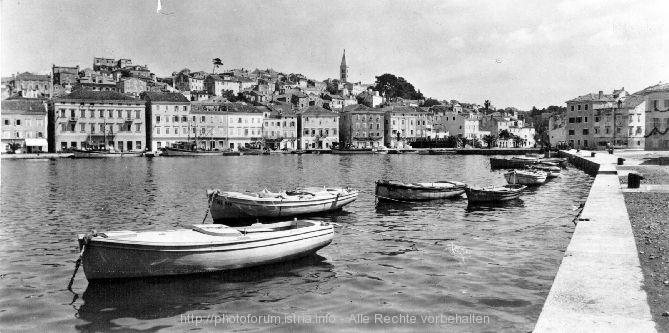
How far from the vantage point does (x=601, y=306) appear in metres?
7.49

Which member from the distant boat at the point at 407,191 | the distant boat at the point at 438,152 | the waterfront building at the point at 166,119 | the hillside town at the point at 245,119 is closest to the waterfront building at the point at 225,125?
the hillside town at the point at 245,119

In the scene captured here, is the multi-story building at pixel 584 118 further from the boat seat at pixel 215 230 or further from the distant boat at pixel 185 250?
the boat seat at pixel 215 230

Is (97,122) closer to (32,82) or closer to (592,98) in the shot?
(32,82)

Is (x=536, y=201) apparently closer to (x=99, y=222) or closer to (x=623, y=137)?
(x=99, y=222)

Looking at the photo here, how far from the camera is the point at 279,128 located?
401ft

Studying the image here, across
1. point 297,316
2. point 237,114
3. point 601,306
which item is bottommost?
point 297,316

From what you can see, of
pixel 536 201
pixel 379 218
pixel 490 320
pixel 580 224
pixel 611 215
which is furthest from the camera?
pixel 536 201

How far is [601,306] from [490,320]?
3.01 metres

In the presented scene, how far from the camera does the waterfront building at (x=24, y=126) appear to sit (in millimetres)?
90062

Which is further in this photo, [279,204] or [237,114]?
[237,114]

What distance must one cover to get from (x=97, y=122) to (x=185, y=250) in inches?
3732

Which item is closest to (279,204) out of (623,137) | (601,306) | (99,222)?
(99,222)

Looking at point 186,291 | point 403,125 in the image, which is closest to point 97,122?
point 403,125

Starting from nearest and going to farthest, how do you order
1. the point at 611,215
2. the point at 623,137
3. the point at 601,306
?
the point at 601,306 < the point at 611,215 < the point at 623,137
